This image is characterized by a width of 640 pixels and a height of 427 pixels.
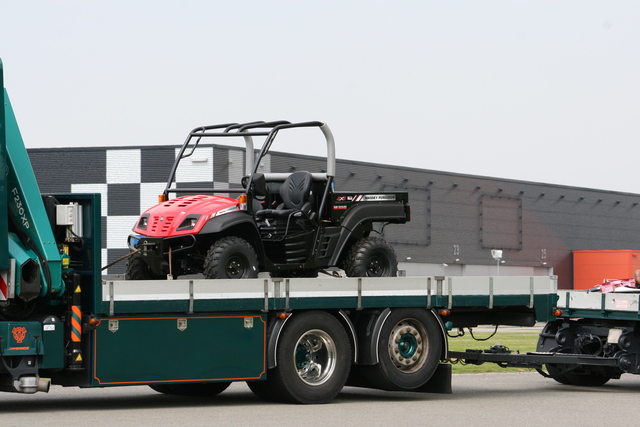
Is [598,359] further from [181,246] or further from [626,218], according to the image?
[626,218]

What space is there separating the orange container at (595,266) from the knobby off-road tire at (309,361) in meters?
43.5

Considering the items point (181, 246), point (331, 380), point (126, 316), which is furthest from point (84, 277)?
point (331, 380)

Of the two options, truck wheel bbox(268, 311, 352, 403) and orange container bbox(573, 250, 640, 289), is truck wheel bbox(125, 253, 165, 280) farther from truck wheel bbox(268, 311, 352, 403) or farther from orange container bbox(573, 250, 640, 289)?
orange container bbox(573, 250, 640, 289)

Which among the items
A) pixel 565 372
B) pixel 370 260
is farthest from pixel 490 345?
pixel 370 260

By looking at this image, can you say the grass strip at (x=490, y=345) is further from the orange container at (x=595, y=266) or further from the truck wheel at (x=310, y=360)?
the orange container at (x=595, y=266)

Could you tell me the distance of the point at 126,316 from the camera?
11695mm

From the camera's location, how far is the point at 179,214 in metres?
12.8

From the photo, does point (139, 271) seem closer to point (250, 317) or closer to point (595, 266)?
point (250, 317)

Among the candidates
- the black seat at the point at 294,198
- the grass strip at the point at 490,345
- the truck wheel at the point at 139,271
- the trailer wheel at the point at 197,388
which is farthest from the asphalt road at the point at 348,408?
the grass strip at the point at 490,345

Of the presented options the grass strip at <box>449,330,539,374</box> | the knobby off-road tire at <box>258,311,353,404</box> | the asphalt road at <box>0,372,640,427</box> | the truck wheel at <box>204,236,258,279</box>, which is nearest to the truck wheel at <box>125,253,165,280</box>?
the truck wheel at <box>204,236,258,279</box>

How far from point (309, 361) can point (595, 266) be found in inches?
1773

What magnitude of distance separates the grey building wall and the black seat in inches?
774

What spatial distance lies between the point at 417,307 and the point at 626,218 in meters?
49.7

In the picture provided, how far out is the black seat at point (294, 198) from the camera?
1360cm
